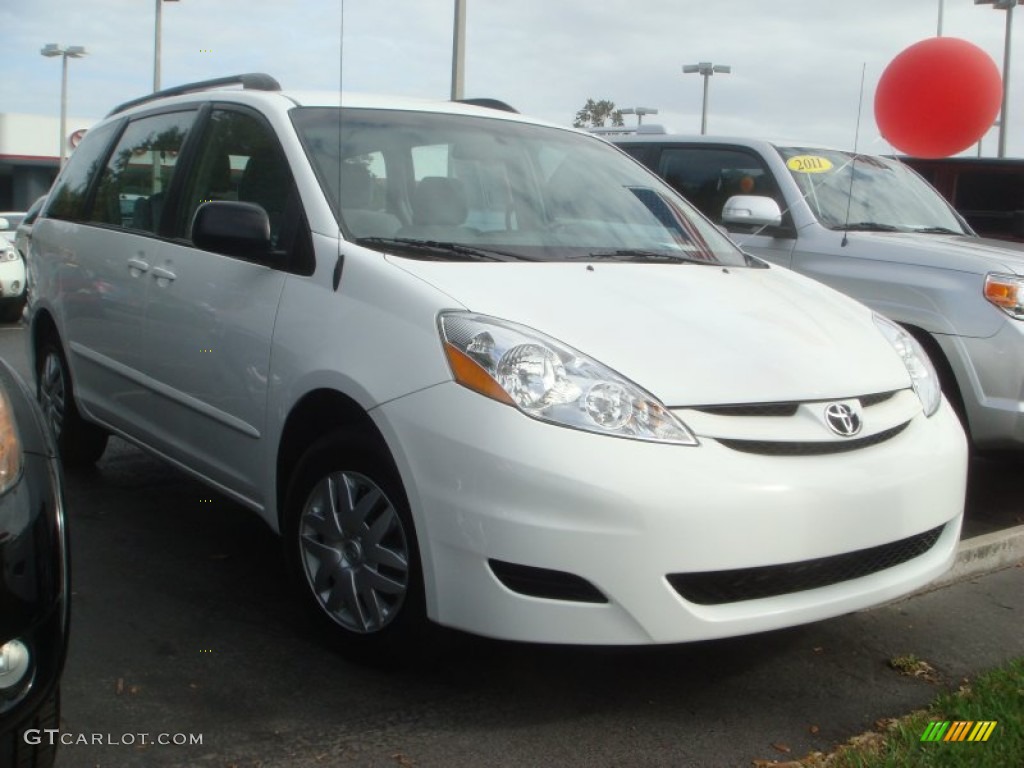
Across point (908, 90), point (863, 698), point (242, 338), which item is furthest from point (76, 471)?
point (908, 90)

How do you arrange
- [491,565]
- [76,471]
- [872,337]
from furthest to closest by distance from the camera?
1. [76,471]
2. [872,337]
3. [491,565]

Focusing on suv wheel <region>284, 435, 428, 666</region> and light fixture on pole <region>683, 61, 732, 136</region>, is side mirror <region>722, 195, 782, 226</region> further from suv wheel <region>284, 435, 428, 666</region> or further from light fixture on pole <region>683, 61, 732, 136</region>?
light fixture on pole <region>683, 61, 732, 136</region>

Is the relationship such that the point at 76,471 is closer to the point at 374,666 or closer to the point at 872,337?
the point at 374,666

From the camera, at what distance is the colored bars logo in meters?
3.01

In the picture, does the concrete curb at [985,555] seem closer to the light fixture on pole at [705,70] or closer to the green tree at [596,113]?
the light fixture on pole at [705,70]

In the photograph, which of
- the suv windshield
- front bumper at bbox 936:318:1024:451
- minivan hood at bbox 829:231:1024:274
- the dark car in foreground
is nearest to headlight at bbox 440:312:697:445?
the dark car in foreground

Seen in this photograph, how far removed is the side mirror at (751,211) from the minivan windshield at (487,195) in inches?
55.1

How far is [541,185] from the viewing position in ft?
14.3

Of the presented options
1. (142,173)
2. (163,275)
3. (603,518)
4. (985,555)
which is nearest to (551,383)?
(603,518)

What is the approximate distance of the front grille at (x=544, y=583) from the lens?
2.95 m

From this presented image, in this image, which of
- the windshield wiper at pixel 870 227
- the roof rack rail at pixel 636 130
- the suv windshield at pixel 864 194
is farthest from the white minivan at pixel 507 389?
the roof rack rail at pixel 636 130

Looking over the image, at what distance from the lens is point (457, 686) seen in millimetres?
3398

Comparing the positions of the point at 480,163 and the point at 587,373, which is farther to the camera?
the point at 480,163

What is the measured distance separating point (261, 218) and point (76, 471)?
2.67 metres
